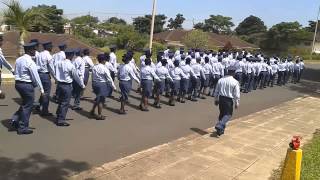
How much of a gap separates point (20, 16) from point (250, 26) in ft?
276

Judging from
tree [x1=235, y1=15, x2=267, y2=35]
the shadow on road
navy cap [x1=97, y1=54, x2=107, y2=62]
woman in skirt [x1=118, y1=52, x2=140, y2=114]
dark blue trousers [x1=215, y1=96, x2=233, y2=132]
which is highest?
tree [x1=235, y1=15, x2=267, y2=35]

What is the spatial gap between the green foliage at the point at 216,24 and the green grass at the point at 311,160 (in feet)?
257

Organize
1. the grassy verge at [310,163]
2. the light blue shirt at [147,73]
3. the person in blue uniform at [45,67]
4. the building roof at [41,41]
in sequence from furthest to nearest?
the building roof at [41,41], the light blue shirt at [147,73], the person in blue uniform at [45,67], the grassy verge at [310,163]

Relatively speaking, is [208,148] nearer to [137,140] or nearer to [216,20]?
[137,140]

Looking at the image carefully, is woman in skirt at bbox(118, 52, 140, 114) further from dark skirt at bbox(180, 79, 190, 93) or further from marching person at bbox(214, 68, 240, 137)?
dark skirt at bbox(180, 79, 190, 93)

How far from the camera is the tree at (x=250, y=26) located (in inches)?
3738

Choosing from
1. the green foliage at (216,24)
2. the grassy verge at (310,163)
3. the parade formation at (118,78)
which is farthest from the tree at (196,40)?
the green foliage at (216,24)

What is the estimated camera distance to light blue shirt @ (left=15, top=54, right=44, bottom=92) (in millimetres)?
9055

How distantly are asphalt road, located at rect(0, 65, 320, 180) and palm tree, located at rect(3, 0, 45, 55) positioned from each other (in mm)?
3349

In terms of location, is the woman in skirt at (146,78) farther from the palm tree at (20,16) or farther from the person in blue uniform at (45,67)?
Result: the palm tree at (20,16)

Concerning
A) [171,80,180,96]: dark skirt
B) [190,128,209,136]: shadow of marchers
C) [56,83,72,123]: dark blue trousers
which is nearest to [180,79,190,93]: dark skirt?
[171,80,180,96]: dark skirt

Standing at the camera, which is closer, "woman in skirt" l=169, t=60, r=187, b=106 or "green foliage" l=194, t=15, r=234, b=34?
"woman in skirt" l=169, t=60, r=187, b=106

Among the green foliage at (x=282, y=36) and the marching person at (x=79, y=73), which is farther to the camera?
the green foliage at (x=282, y=36)

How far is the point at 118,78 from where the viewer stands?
500 inches
